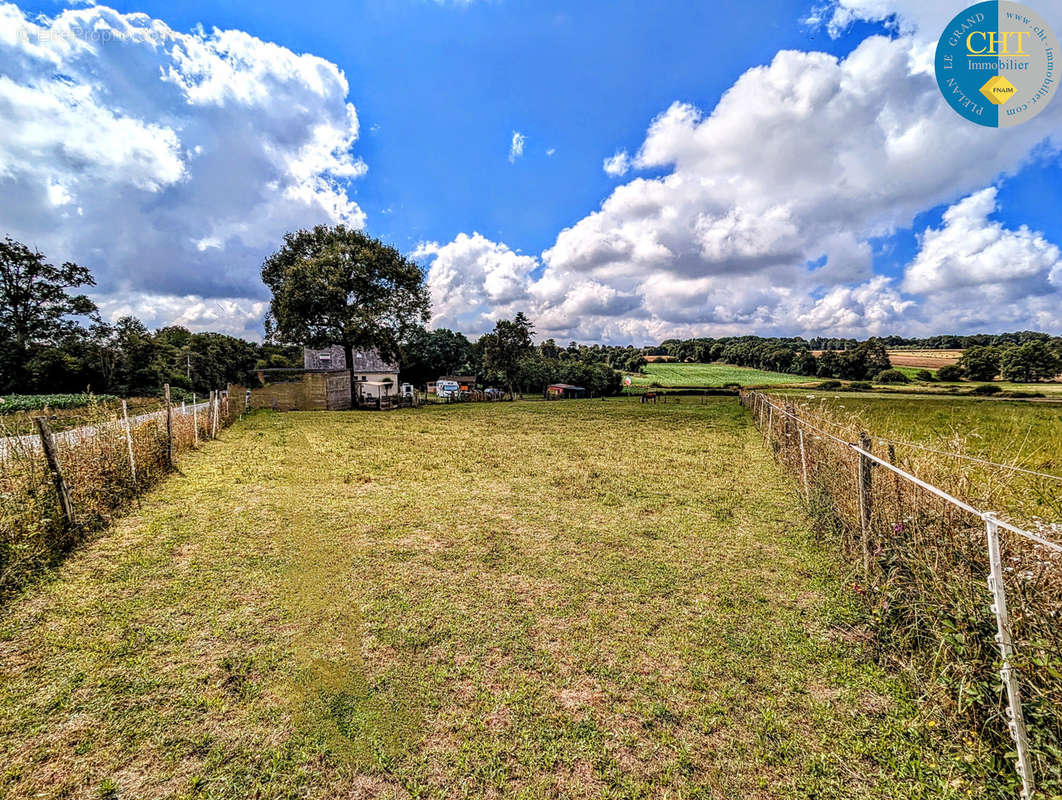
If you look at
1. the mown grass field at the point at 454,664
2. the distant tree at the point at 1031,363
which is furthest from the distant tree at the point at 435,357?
the distant tree at the point at 1031,363

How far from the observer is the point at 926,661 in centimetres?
295

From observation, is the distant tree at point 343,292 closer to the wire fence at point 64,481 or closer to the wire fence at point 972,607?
the wire fence at point 64,481

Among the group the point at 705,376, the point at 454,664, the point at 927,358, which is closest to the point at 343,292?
the point at 454,664

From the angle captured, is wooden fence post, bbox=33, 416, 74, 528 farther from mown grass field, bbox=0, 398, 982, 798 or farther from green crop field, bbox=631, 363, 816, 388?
green crop field, bbox=631, 363, 816, 388

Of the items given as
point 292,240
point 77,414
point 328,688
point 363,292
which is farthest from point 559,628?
point 292,240

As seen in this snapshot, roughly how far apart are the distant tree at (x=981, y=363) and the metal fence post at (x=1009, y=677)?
58277 millimetres

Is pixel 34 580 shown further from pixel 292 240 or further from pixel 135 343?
pixel 135 343

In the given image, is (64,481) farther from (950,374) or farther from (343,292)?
(950,374)

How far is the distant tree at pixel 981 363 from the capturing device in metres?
41.4

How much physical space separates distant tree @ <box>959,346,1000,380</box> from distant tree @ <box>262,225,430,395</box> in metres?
54.7

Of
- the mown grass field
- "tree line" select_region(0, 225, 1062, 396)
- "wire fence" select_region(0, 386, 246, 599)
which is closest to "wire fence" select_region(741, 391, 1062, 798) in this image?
the mown grass field

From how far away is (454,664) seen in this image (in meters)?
3.24

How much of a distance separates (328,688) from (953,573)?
14.5 ft

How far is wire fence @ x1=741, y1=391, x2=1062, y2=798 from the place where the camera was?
2.05 metres
